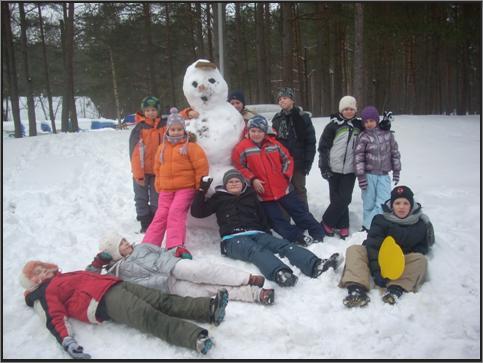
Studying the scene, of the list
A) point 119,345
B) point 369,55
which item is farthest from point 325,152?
point 369,55

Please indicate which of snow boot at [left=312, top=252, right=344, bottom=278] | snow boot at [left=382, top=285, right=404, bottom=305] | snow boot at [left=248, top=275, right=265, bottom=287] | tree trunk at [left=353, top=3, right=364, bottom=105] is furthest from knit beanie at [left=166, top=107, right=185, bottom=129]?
tree trunk at [left=353, top=3, right=364, bottom=105]

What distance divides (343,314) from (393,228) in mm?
1051

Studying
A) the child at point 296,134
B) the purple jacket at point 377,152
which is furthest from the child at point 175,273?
the purple jacket at point 377,152

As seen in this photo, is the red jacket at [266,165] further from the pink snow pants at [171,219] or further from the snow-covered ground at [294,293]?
the snow-covered ground at [294,293]

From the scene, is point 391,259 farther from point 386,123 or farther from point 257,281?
point 386,123

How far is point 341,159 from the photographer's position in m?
5.22

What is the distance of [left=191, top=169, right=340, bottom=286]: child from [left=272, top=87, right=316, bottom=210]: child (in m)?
1.02

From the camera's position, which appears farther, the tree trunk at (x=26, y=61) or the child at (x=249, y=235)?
the tree trunk at (x=26, y=61)

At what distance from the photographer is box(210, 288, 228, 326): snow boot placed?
10.5 ft

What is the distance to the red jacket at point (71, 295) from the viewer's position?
318 cm

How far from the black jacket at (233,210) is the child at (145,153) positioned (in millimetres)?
1059

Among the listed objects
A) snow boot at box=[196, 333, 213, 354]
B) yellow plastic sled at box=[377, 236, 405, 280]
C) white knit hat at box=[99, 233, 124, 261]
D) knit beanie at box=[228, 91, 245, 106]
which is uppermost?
knit beanie at box=[228, 91, 245, 106]

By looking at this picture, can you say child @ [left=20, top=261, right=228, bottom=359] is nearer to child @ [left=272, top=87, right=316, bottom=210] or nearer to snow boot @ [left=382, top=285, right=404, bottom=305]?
snow boot @ [left=382, top=285, right=404, bottom=305]

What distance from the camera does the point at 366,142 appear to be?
198 inches
